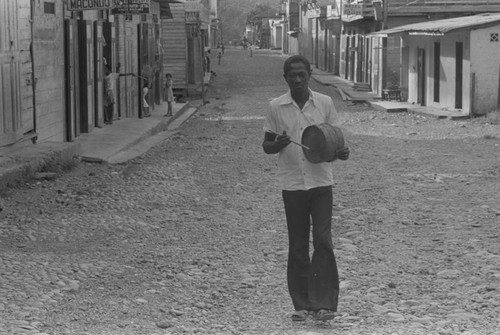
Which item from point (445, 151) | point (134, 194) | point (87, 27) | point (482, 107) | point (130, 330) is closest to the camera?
point (130, 330)

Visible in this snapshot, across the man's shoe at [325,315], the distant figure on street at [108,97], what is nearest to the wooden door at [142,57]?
the distant figure on street at [108,97]

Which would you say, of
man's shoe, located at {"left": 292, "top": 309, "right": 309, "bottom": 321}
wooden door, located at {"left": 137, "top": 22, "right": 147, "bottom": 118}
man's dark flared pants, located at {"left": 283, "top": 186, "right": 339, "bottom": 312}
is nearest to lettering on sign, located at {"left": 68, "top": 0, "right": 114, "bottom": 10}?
wooden door, located at {"left": 137, "top": 22, "right": 147, "bottom": 118}

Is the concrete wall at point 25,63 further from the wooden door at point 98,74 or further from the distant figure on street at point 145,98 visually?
the distant figure on street at point 145,98

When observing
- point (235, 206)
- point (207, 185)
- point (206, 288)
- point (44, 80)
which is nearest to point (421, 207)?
point (235, 206)

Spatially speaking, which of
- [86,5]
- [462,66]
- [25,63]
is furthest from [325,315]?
[462,66]

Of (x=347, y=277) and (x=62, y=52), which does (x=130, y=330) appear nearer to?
(x=347, y=277)

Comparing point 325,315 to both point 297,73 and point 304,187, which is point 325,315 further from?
point 297,73

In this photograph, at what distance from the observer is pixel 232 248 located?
1000 cm

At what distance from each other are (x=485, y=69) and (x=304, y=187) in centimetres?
2065

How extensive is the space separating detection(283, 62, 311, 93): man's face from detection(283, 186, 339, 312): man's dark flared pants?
0.66m

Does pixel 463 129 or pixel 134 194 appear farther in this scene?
pixel 463 129

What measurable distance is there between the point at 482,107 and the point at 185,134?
7831 millimetres

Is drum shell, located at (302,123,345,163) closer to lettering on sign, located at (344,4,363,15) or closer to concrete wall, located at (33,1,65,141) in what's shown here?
concrete wall, located at (33,1,65,141)

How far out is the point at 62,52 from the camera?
1911 centimetres
